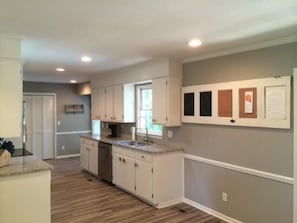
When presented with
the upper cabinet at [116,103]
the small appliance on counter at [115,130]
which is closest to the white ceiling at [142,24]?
the upper cabinet at [116,103]

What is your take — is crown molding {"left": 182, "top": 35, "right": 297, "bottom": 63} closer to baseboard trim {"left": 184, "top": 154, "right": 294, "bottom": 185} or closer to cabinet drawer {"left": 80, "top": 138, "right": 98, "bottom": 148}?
baseboard trim {"left": 184, "top": 154, "right": 294, "bottom": 185}

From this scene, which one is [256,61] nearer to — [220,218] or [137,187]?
[220,218]

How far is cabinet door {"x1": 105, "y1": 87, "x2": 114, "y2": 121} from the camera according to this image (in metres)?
5.92

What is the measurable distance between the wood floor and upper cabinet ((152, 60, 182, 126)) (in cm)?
145

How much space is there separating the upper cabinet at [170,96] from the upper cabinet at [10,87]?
7.43 feet

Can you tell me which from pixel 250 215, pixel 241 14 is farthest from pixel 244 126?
pixel 241 14

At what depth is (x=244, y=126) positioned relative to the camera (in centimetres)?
345

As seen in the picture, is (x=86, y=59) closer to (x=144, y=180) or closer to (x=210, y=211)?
(x=144, y=180)

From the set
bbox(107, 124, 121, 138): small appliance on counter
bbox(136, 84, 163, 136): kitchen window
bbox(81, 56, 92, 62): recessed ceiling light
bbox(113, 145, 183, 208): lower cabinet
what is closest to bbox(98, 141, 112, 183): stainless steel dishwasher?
bbox(107, 124, 121, 138): small appliance on counter

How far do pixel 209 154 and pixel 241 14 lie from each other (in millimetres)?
2313

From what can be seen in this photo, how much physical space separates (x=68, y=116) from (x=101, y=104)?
2720 mm

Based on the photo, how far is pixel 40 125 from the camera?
8.05m

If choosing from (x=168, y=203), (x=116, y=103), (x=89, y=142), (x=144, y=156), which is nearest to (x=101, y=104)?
(x=116, y=103)

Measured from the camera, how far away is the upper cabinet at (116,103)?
5.52 metres
